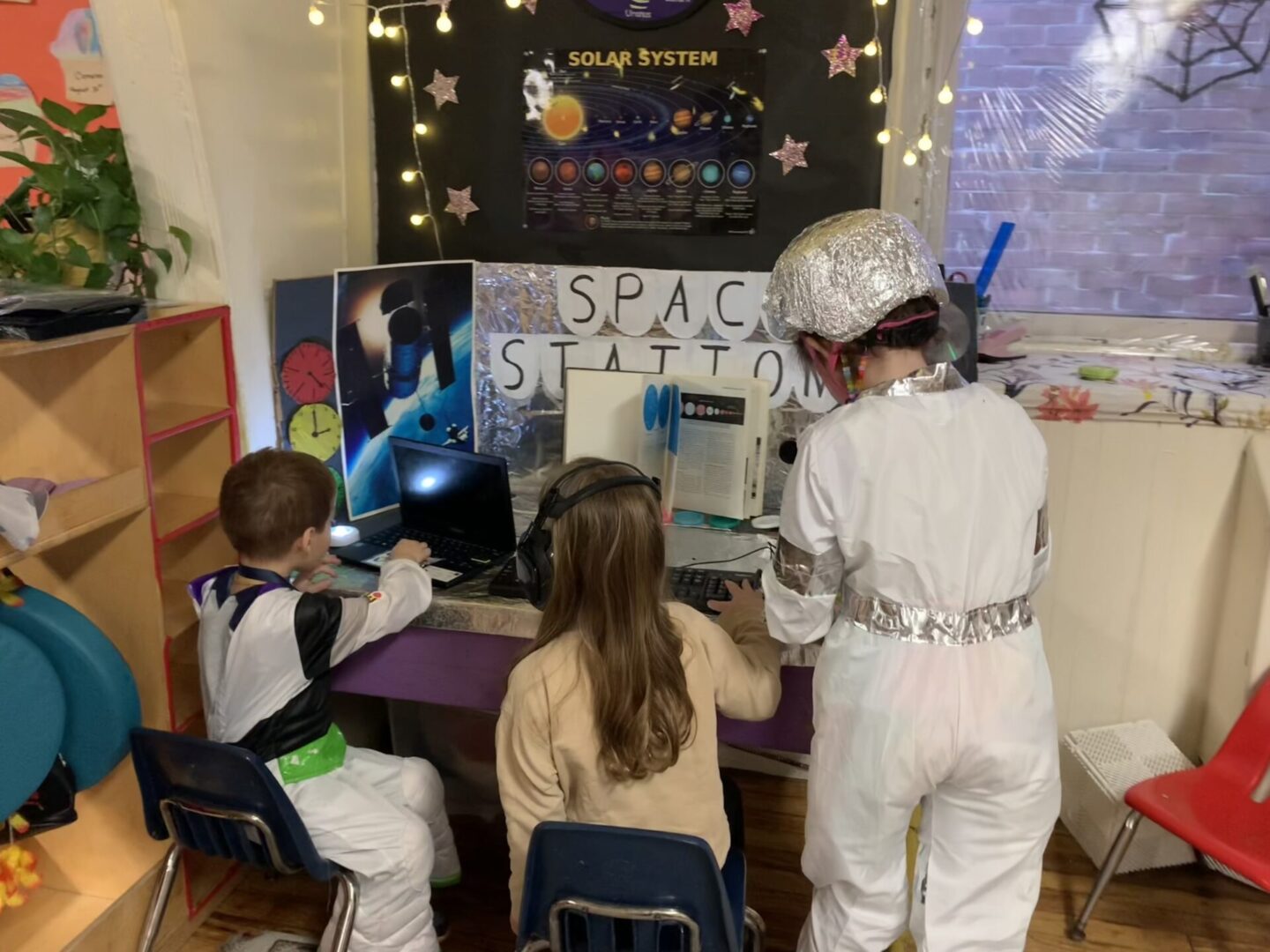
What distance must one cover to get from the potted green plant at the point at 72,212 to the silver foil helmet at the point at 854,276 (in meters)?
1.13

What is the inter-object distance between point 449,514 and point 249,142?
0.78 metres

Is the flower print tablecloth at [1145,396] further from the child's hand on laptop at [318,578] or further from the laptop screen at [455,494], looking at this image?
the child's hand on laptop at [318,578]

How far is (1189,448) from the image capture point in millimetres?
2045

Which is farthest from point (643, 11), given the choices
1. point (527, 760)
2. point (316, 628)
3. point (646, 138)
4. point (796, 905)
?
point (796, 905)

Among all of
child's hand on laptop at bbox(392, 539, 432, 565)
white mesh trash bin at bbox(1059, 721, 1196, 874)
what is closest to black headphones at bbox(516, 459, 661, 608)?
child's hand on laptop at bbox(392, 539, 432, 565)

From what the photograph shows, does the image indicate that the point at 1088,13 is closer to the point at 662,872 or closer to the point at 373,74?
the point at 373,74

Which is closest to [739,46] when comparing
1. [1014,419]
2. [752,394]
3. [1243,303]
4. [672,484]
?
[752,394]

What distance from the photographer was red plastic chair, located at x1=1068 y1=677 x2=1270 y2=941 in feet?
5.58

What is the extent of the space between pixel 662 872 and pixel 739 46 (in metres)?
1.54

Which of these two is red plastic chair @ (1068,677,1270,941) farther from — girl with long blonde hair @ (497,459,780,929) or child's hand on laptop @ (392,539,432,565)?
child's hand on laptop @ (392,539,432,565)

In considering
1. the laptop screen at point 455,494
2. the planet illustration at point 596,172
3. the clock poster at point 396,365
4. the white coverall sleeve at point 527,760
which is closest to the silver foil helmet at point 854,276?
the white coverall sleeve at point 527,760

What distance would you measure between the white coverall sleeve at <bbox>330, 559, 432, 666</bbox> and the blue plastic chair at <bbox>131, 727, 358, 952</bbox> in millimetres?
247

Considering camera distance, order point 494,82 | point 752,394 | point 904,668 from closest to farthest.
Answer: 1. point 904,668
2. point 752,394
3. point 494,82

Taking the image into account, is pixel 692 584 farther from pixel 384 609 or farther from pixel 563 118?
pixel 563 118
